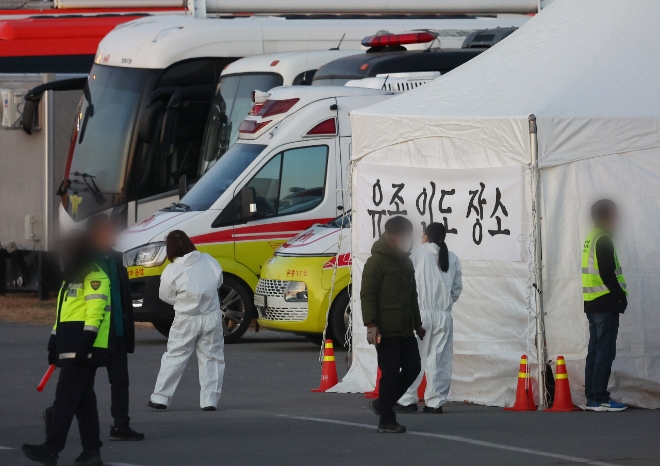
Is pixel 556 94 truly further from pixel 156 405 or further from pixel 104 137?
pixel 104 137

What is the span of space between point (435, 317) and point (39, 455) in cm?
378

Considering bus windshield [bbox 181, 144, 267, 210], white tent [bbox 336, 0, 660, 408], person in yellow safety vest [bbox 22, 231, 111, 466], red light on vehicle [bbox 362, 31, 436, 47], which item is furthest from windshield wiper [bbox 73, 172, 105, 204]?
person in yellow safety vest [bbox 22, 231, 111, 466]

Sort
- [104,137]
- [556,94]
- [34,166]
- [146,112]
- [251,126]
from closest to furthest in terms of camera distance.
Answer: [556,94] < [251,126] < [146,112] < [104,137] < [34,166]

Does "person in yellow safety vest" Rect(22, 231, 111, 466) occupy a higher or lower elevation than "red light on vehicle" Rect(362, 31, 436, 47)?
lower

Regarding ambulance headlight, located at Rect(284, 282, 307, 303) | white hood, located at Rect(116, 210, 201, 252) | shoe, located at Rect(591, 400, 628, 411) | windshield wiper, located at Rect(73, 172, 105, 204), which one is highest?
windshield wiper, located at Rect(73, 172, 105, 204)

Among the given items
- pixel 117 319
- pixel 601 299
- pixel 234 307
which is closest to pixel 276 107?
pixel 234 307

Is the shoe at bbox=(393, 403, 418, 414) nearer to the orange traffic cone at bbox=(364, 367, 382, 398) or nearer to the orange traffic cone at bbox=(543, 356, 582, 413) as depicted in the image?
the orange traffic cone at bbox=(364, 367, 382, 398)

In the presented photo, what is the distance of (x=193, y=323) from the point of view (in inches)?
457

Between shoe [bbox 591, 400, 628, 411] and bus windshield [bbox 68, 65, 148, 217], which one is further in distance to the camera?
bus windshield [bbox 68, 65, 148, 217]

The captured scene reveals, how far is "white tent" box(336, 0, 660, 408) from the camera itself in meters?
11.6

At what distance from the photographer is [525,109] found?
38.4 ft

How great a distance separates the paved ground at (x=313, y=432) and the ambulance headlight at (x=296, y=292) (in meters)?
1.69

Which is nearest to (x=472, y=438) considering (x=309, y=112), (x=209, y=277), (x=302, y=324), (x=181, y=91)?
(x=209, y=277)

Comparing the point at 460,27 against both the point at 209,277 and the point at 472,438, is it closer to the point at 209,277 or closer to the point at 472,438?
the point at 209,277
